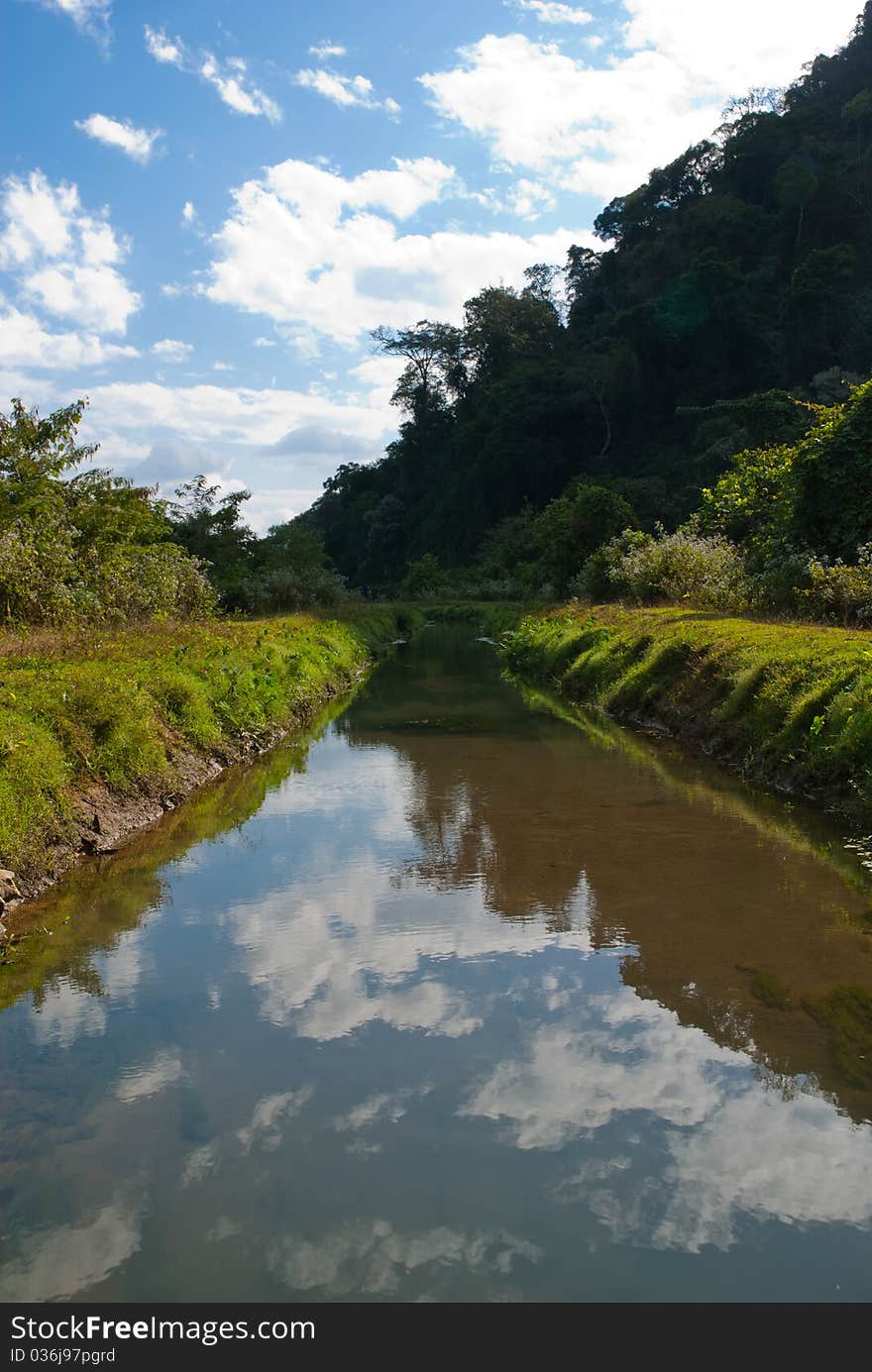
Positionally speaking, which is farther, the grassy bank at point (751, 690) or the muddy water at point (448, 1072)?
the grassy bank at point (751, 690)

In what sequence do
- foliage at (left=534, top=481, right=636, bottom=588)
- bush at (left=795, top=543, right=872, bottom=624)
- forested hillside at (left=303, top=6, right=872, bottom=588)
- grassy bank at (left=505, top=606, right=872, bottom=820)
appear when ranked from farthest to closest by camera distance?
forested hillside at (left=303, top=6, right=872, bottom=588) < foliage at (left=534, top=481, right=636, bottom=588) < bush at (left=795, top=543, right=872, bottom=624) < grassy bank at (left=505, top=606, right=872, bottom=820)

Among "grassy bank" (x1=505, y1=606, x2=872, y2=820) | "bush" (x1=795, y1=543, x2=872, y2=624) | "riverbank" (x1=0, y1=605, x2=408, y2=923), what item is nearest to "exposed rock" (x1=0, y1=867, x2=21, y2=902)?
"riverbank" (x1=0, y1=605, x2=408, y2=923)

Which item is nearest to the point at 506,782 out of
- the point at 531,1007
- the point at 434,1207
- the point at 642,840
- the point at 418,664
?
the point at 642,840

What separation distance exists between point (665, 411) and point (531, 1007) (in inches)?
2826

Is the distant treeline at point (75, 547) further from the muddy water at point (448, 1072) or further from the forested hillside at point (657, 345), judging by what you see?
the forested hillside at point (657, 345)

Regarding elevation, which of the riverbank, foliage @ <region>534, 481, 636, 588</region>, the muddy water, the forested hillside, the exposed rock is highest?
the forested hillside

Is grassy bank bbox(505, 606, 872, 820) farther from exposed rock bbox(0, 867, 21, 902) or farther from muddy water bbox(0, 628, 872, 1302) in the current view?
exposed rock bbox(0, 867, 21, 902)

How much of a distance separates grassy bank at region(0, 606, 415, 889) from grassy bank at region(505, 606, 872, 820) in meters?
6.41

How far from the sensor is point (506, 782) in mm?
12508

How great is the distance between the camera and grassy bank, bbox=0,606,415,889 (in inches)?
344

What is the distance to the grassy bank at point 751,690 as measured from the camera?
421 inches

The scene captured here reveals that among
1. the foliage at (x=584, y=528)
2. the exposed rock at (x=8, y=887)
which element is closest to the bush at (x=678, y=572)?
the foliage at (x=584, y=528)

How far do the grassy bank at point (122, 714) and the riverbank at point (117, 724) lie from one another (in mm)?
18

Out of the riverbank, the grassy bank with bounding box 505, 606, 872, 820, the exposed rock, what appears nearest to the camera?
the exposed rock
